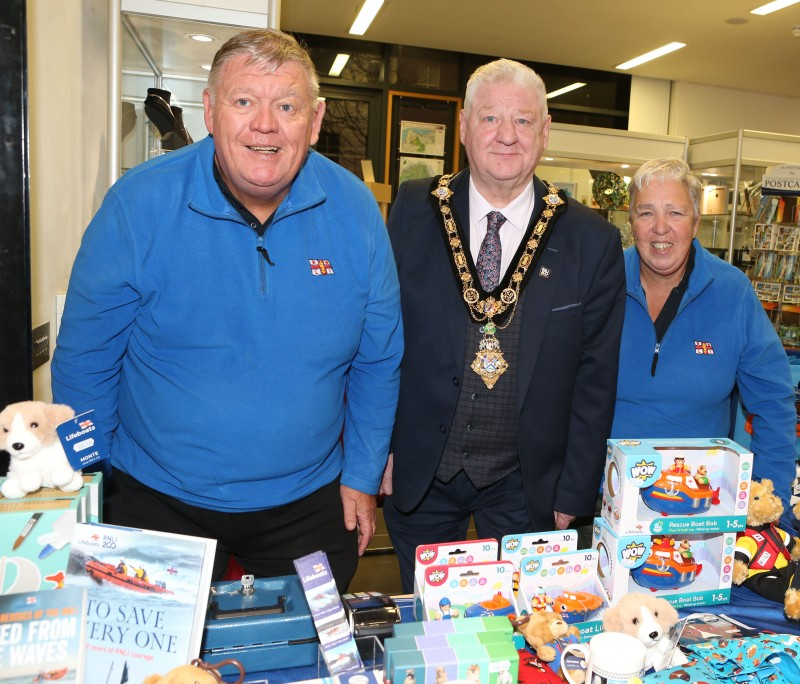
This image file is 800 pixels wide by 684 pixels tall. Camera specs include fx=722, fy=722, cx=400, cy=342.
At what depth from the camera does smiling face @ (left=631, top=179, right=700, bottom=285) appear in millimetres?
2189

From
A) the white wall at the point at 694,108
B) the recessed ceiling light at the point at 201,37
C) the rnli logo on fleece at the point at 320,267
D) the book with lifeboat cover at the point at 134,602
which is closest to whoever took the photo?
the book with lifeboat cover at the point at 134,602

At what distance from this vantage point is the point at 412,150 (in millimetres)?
9336

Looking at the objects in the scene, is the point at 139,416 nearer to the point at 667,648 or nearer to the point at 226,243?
the point at 226,243

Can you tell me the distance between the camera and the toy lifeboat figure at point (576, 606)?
1408mm

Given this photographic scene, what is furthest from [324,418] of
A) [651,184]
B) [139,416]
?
[651,184]

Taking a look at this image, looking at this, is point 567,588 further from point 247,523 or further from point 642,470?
point 247,523

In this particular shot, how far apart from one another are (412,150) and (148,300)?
26.8 ft

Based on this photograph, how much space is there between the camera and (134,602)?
112cm

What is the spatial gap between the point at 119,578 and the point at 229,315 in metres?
0.60

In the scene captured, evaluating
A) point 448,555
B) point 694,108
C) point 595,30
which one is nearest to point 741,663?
point 448,555

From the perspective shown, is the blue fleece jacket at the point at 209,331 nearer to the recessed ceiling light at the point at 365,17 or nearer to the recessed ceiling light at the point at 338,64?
the recessed ceiling light at the point at 365,17

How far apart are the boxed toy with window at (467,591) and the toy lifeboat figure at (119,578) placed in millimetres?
500

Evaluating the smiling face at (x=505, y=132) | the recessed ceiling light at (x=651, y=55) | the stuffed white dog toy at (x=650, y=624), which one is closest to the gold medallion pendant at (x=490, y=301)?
the smiling face at (x=505, y=132)

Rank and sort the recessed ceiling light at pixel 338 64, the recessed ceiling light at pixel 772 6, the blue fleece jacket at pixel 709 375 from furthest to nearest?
the recessed ceiling light at pixel 338 64
the recessed ceiling light at pixel 772 6
the blue fleece jacket at pixel 709 375
